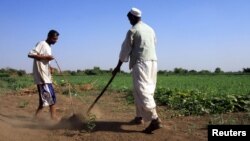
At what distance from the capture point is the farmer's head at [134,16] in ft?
21.3

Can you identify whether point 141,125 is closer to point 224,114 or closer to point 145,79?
point 145,79

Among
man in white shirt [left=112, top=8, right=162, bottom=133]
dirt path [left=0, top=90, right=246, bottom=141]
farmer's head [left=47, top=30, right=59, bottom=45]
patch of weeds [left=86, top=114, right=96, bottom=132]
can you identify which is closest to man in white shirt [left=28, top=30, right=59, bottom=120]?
farmer's head [left=47, top=30, right=59, bottom=45]

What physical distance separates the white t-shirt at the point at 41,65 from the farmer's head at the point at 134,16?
191 cm

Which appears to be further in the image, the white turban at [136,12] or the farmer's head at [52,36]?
the farmer's head at [52,36]

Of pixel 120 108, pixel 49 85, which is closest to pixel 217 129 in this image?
pixel 49 85

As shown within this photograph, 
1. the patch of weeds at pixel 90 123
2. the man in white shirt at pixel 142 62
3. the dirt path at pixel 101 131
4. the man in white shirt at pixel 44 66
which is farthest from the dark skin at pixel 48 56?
the man in white shirt at pixel 142 62

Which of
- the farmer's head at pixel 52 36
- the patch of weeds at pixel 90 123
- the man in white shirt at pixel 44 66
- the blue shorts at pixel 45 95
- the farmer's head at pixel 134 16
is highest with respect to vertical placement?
the farmer's head at pixel 134 16

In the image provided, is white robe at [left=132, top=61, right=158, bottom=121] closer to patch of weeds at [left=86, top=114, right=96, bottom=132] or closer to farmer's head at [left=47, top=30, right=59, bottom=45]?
patch of weeds at [left=86, top=114, right=96, bottom=132]

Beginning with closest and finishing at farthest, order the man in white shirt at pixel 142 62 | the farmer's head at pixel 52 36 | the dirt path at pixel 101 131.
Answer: the dirt path at pixel 101 131, the man in white shirt at pixel 142 62, the farmer's head at pixel 52 36

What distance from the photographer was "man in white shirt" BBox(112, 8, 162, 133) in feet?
20.4

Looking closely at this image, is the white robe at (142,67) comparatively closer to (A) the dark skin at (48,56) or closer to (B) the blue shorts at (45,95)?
(A) the dark skin at (48,56)

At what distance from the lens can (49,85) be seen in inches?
305

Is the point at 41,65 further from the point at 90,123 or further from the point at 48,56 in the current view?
the point at 90,123

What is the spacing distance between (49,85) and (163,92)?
578 centimetres
